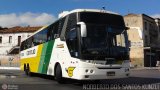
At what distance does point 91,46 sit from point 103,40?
2.13ft

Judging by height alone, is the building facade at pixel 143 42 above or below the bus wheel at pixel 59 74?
above

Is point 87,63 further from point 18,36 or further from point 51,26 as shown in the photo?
point 18,36

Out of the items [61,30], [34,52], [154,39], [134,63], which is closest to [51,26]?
[61,30]

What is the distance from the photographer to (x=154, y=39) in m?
75.4

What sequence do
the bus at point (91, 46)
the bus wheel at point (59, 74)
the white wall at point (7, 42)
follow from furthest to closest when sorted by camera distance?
the white wall at point (7, 42), the bus wheel at point (59, 74), the bus at point (91, 46)

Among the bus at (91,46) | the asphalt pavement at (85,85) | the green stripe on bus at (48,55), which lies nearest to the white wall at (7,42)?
the green stripe on bus at (48,55)

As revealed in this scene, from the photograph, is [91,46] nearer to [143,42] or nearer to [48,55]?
[48,55]

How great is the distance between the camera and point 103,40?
48.2 feet

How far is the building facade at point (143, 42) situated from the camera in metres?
66.9

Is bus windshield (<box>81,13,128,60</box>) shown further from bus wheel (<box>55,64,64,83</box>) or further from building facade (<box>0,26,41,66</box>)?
building facade (<box>0,26,41,66</box>)

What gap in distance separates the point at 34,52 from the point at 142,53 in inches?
1816

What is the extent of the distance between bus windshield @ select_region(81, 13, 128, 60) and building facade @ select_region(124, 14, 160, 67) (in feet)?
166

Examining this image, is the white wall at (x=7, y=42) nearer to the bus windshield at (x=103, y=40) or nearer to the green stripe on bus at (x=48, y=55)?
the green stripe on bus at (x=48, y=55)

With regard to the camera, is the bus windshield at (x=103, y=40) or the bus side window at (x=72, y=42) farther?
the bus side window at (x=72, y=42)
